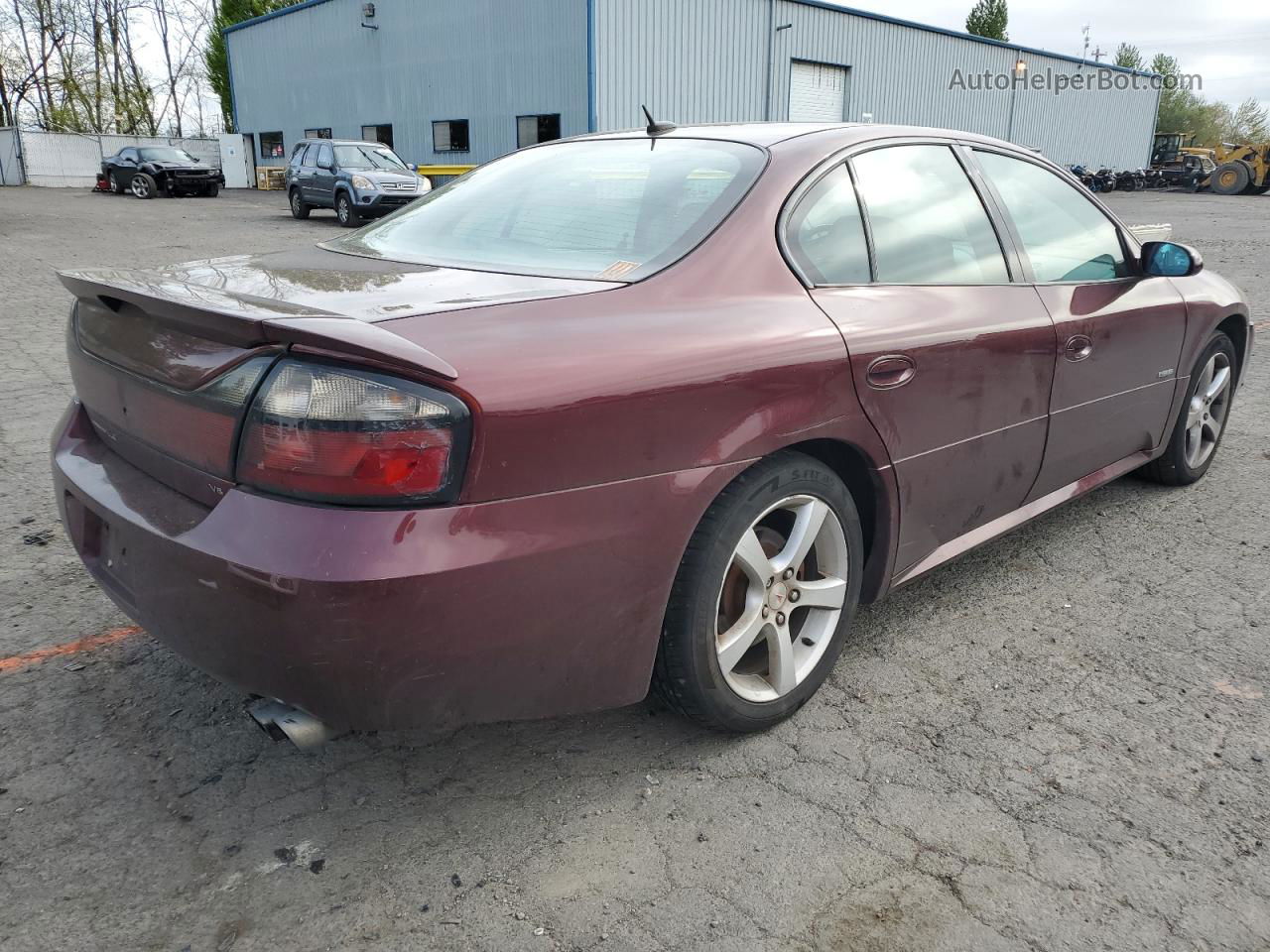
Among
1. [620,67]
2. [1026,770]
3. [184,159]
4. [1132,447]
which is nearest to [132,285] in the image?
[1026,770]

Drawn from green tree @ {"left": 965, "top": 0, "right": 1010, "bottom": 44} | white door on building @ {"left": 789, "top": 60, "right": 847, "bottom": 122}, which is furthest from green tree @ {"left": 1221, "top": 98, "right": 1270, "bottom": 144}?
white door on building @ {"left": 789, "top": 60, "right": 847, "bottom": 122}

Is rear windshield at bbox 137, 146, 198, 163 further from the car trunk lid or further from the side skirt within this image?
the side skirt

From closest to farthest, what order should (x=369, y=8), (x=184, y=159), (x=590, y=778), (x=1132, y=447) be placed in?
(x=590, y=778), (x=1132, y=447), (x=184, y=159), (x=369, y=8)

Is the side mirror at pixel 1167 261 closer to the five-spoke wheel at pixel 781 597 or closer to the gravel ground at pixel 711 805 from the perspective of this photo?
the gravel ground at pixel 711 805

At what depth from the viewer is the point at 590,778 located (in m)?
2.34

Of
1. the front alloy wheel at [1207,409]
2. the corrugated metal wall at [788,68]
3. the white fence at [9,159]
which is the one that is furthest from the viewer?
the white fence at [9,159]

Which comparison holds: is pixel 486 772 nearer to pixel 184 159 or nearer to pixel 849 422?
pixel 849 422

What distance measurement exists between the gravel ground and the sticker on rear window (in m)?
1.14

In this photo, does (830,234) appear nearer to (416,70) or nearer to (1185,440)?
(1185,440)

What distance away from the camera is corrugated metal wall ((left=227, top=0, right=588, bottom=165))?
2445 centimetres

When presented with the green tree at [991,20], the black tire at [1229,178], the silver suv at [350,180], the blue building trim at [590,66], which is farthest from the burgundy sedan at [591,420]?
the green tree at [991,20]

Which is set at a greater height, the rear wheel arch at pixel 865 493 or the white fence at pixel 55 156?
the white fence at pixel 55 156

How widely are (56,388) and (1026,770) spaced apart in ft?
18.6

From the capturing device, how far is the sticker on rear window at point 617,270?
2264mm
